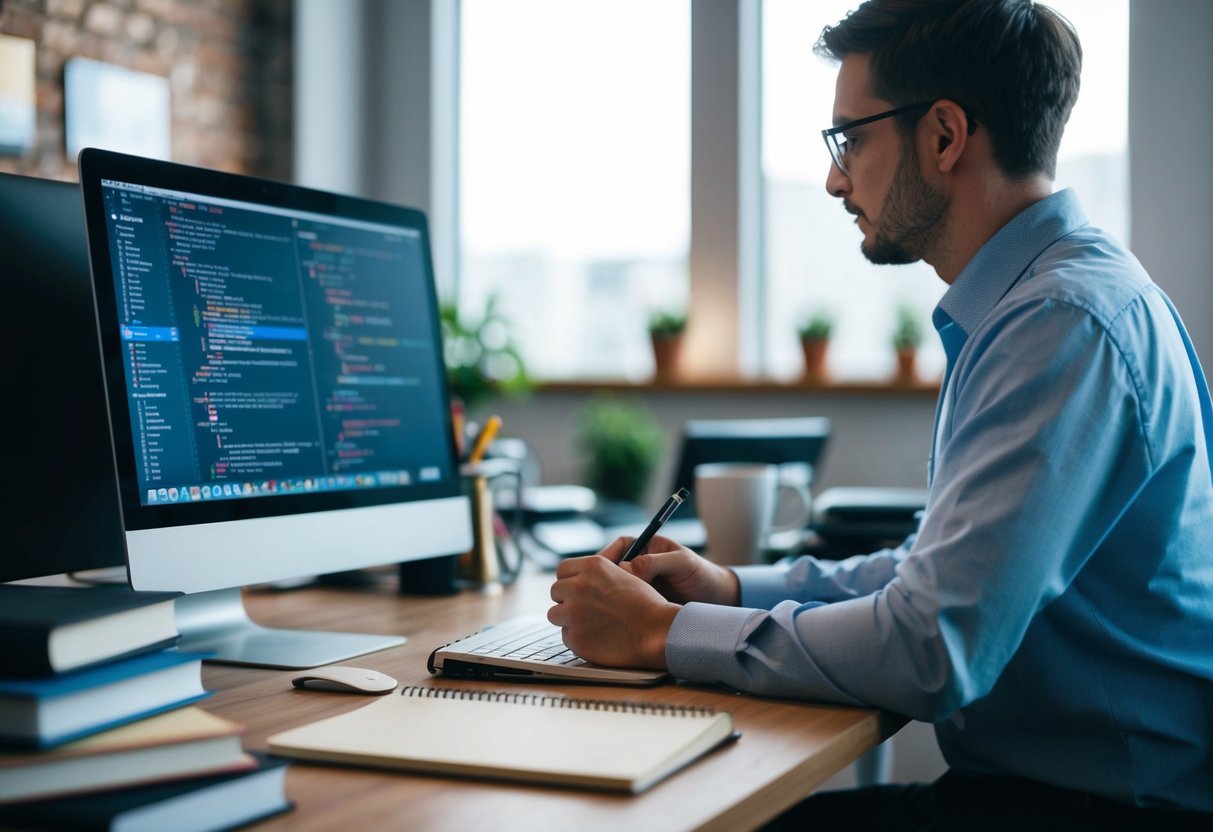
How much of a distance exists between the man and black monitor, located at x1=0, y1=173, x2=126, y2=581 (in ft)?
1.64

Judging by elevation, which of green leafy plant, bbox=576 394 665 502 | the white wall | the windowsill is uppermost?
the white wall

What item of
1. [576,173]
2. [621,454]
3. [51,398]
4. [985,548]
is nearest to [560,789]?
[985,548]

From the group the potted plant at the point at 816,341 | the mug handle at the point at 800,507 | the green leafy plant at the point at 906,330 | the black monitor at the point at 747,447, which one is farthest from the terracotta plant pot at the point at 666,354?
the mug handle at the point at 800,507

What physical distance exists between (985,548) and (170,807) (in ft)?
1.98

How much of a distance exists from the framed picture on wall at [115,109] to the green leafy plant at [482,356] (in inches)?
48.6

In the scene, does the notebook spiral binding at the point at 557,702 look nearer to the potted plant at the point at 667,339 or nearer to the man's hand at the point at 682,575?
the man's hand at the point at 682,575

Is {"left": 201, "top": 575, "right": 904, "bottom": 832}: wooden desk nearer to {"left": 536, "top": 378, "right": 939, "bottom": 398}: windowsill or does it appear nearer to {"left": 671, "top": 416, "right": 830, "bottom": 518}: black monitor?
{"left": 671, "top": 416, "right": 830, "bottom": 518}: black monitor

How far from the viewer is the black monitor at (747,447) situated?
238 cm

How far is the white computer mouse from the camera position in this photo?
98cm

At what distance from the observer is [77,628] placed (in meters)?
0.68

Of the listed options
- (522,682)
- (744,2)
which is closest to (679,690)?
(522,682)

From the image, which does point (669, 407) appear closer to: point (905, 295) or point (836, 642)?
point (905, 295)

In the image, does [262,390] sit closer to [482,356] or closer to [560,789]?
[560,789]

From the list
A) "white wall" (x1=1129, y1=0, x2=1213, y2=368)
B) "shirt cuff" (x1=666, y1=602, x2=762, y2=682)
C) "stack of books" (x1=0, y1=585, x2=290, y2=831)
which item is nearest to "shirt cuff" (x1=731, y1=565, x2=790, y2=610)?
"shirt cuff" (x1=666, y1=602, x2=762, y2=682)
